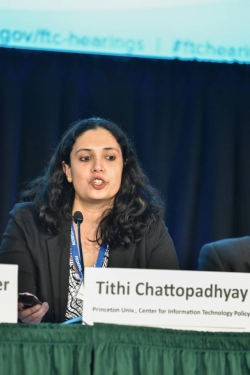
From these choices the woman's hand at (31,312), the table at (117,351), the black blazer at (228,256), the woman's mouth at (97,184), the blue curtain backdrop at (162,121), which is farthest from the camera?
the blue curtain backdrop at (162,121)

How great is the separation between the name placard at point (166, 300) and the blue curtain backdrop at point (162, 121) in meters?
2.00

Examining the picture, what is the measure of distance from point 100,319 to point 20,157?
2.08 metres

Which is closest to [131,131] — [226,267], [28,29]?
[28,29]

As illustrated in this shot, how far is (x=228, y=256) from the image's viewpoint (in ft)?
7.38

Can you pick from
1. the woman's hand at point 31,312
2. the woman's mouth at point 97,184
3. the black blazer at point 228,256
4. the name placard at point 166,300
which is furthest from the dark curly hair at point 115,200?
the name placard at point 166,300

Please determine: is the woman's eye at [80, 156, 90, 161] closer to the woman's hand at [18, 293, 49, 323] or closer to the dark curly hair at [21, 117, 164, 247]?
the dark curly hair at [21, 117, 164, 247]

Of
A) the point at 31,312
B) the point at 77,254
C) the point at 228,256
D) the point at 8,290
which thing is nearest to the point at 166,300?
the point at 8,290

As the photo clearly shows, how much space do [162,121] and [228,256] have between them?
→ 142 centimetres

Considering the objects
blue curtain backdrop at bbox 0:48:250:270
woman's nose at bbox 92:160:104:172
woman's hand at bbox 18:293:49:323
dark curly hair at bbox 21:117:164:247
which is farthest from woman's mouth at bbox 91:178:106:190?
blue curtain backdrop at bbox 0:48:250:270

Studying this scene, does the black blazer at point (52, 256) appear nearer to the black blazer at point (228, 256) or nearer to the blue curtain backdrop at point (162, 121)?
the black blazer at point (228, 256)

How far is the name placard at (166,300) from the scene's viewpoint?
1470mm

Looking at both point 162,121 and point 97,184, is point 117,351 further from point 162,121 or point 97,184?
point 162,121

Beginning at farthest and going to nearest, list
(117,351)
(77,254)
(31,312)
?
(77,254)
(31,312)
(117,351)

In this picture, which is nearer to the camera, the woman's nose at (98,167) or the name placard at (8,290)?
the name placard at (8,290)
